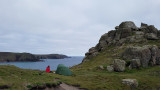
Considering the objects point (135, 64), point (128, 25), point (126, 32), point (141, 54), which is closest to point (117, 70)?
point (135, 64)

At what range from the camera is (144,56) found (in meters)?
41.2

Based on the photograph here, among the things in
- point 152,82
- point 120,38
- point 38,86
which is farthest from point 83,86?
point 120,38

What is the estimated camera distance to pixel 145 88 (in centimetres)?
2573

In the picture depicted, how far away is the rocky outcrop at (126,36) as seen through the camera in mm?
60406

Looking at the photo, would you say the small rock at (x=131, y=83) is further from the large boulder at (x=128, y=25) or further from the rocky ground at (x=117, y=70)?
the large boulder at (x=128, y=25)

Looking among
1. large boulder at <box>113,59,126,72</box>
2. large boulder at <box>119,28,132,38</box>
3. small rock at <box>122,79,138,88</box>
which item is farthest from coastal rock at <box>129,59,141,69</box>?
large boulder at <box>119,28,132,38</box>

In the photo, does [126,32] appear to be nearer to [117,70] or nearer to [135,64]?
[135,64]

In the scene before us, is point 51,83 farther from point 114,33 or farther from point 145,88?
point 114,33

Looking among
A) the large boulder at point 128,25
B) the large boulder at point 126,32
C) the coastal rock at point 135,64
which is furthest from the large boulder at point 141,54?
the large boulder at point 128,25

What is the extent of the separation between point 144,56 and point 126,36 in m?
24.9

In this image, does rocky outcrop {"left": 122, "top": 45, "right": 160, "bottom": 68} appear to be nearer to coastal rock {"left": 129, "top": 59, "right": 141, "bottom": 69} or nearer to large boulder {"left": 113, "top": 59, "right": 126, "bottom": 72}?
coastal rock {"left": 129, "top": 59, "right": 141, "bottom": 69}

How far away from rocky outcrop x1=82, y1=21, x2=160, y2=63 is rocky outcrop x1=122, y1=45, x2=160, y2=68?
15.7 meters

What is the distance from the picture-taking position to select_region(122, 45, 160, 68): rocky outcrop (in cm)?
4006

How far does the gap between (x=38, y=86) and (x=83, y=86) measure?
7.24 m
